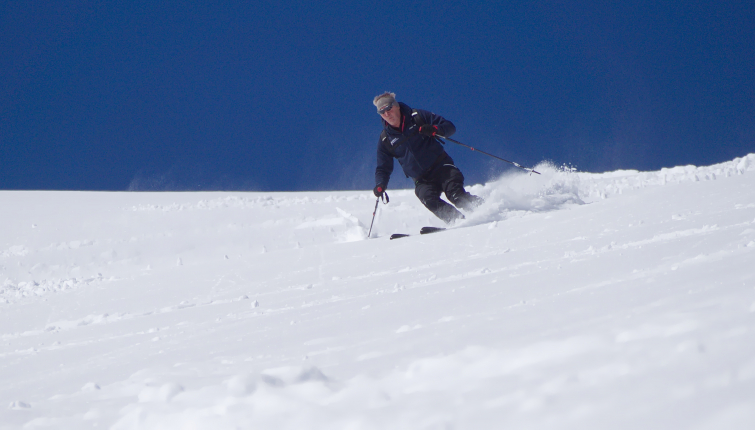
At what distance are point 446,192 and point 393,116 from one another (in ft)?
3.28

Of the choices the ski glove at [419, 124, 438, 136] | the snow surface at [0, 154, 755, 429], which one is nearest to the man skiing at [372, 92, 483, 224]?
the ski glove at [419, 124, 438, 136]

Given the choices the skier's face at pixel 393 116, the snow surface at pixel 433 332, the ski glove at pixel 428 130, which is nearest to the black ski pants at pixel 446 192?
the snow surface at pixel 433 332

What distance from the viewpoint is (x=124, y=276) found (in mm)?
5328

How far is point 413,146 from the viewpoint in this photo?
5.59 m

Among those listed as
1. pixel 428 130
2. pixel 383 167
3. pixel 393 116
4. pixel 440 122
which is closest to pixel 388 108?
pixel 393 116

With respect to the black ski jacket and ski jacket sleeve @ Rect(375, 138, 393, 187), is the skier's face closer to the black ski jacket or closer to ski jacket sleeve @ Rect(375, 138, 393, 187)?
the black ski jacket

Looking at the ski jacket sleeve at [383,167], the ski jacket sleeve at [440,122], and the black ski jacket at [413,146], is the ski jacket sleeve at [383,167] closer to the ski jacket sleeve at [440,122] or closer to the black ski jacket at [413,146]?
the black ski jacket at [413,146]

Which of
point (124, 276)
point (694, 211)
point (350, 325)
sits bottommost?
point (350, 325)

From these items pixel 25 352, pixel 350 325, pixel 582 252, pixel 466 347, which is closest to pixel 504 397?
pixel 466 347

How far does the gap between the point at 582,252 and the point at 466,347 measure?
63.9 inches

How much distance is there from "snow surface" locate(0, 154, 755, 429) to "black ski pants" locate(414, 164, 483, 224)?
29 cm

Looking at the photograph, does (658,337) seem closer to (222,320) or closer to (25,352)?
(222,320)

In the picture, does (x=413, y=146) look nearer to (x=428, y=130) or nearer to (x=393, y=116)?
(x=428, y=130)

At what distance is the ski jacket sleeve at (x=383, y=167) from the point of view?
19.1ft
